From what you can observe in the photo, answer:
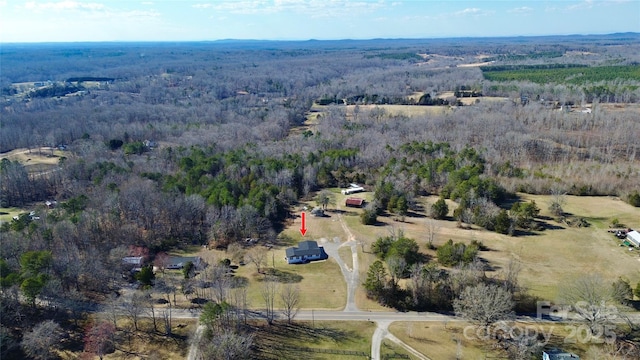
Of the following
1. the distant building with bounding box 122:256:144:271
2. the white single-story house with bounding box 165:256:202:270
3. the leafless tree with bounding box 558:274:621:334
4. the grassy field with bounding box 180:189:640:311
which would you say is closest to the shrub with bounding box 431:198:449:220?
the grassy field with bounding box 180:189:640:311

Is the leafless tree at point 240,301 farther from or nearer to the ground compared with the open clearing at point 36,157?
nearer to the ground

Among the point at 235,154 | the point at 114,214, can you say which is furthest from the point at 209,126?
the point at 114,214

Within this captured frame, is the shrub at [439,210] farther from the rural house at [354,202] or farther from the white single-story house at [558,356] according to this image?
the white single-story house at [558,356]

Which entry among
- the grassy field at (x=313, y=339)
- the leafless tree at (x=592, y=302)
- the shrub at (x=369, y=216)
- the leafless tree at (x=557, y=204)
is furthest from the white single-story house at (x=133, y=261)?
the leafless tree at (x=557, y=204)

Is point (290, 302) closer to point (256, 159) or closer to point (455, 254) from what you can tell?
point (455, 254)

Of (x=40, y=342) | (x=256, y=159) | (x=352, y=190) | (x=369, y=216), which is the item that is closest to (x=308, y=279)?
(x=369, y=216)

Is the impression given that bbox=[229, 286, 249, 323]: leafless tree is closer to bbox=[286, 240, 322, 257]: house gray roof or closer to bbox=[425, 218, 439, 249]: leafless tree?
bbox=[286, 240, 322, 257]: house gray roof
